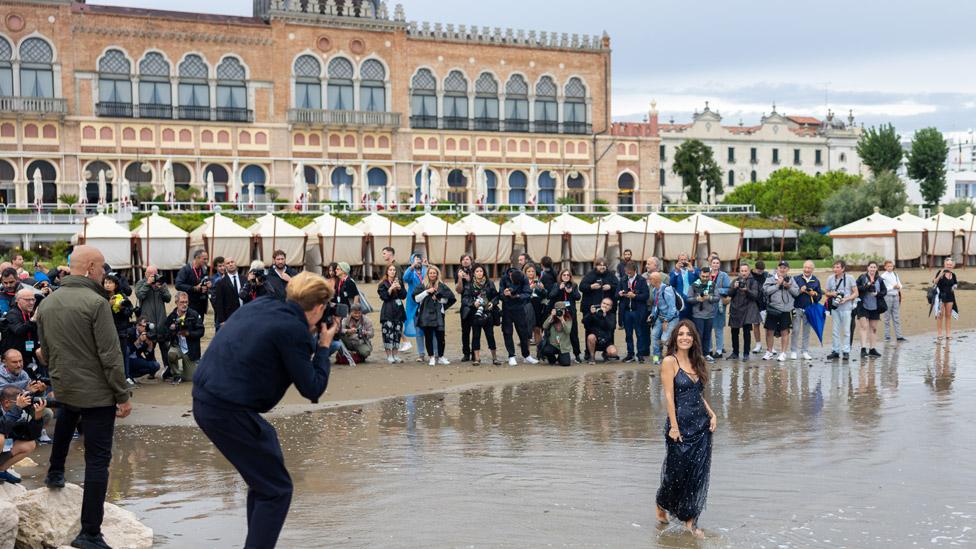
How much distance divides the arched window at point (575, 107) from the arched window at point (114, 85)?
2428 centimetres

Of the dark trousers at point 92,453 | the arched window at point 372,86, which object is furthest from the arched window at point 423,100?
the dark trousers at point 92,453

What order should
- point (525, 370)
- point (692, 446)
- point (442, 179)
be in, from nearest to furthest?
point (692, 446)
point (525, 370)
point (442, 179)

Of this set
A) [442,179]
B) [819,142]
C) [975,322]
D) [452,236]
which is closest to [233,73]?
[442,179]

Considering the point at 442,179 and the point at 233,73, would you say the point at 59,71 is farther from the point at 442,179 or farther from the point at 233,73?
the point at 442,179

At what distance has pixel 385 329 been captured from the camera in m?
16.2

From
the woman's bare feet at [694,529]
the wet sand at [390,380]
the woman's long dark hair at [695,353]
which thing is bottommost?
the woman's bare feet at [694,529]

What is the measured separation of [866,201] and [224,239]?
1324 inches

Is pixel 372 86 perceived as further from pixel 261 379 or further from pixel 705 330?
pixel 261 379

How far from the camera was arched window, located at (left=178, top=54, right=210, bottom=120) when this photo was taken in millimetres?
56281

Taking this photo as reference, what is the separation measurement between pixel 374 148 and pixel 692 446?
54169mm

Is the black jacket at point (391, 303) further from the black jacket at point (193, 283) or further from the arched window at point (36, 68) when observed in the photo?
the arched window at point (36, 68)

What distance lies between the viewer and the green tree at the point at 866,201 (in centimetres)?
5409

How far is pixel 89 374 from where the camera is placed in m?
6.70

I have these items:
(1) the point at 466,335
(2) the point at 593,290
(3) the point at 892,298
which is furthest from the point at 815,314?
(1) the point at 466,335
